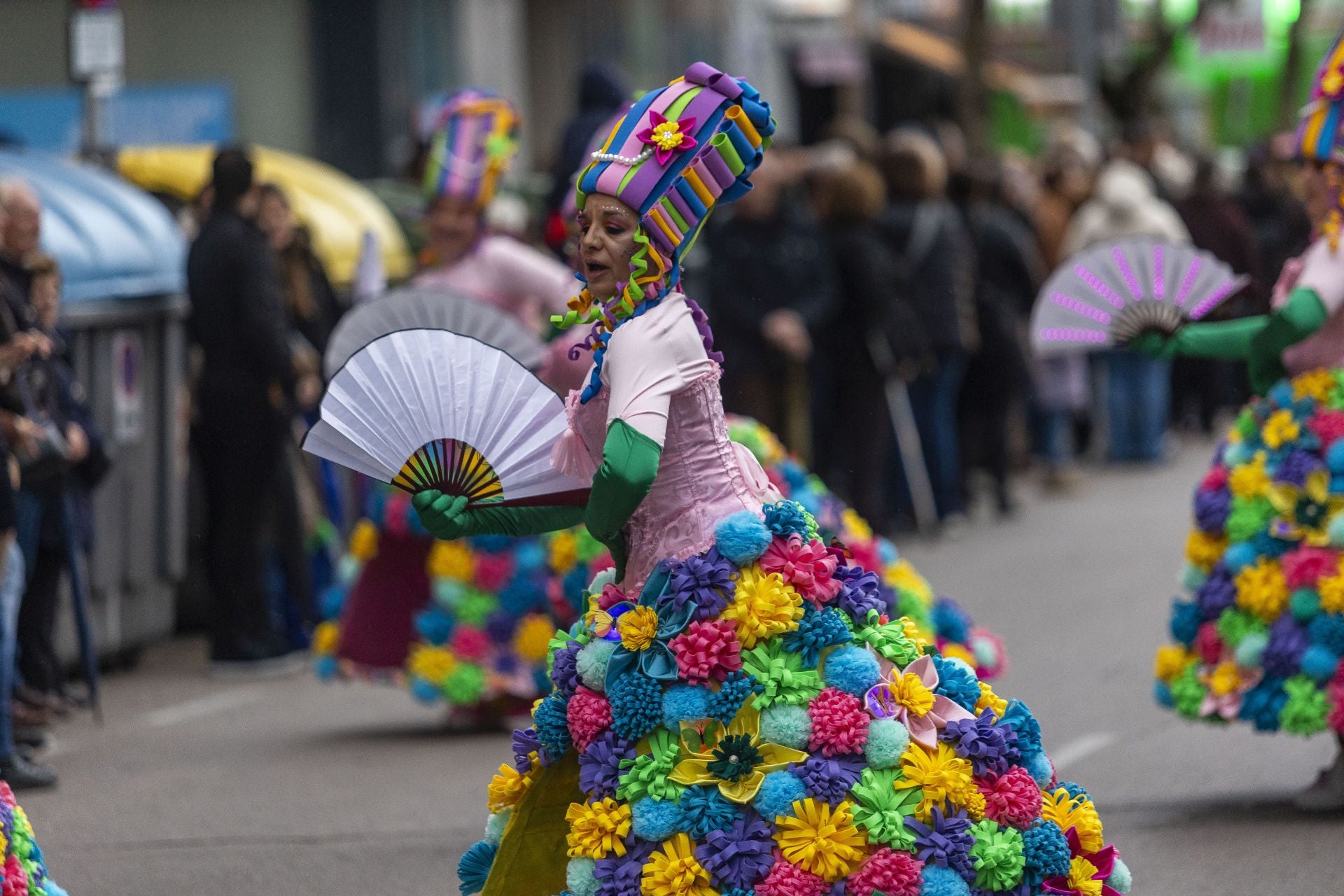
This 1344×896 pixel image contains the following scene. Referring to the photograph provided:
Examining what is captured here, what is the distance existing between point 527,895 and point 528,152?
21.6 meters

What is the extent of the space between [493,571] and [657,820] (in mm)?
3972

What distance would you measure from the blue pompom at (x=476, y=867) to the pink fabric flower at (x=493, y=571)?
3.39 meters

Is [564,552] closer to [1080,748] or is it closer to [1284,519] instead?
[1080,748]

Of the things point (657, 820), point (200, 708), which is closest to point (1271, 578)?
point (657, 820)

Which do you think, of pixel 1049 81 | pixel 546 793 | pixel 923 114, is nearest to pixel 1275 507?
pixel 546 793

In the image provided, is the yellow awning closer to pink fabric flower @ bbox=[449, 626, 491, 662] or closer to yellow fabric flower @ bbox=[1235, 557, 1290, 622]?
pink fabric flower @ bbox=[449, 626, 491, 662]

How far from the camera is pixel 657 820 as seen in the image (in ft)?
15.0

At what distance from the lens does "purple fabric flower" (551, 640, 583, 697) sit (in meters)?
4.83

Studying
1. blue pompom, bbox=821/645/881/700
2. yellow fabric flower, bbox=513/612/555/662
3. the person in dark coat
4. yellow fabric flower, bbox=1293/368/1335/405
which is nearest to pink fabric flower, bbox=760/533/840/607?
blue pompom, bbox=821/645/881/700

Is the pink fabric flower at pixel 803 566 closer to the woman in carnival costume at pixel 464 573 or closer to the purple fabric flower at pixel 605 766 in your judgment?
the purple fabric flower at pixel 605 766

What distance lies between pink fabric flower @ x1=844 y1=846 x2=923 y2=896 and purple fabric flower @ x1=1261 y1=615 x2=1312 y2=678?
A: 2.44m

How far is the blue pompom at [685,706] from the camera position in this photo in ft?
15.2

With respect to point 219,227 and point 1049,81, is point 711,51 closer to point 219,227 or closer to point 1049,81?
point 1049,81

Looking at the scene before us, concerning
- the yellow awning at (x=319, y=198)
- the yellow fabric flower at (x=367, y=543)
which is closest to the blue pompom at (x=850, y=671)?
the yellow fabric flower at (x=367, y=543)
